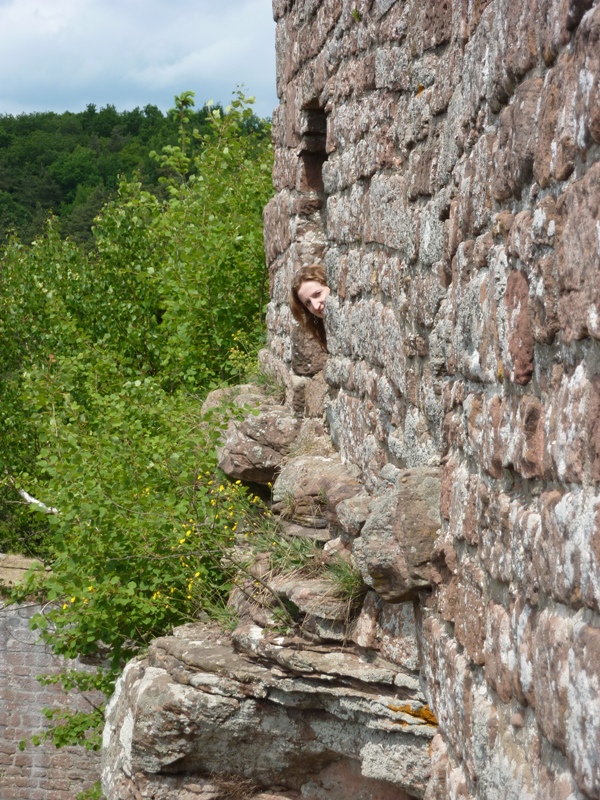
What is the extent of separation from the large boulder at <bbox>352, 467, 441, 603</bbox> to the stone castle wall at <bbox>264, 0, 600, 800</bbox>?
89mm

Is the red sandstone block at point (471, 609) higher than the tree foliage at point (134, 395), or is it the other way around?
the tree foliage at point (134, 395)

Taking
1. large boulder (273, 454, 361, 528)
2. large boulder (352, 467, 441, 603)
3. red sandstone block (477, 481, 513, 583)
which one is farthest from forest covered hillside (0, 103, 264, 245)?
red sandstone block (477, 481, 513, 583)

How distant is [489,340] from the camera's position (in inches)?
94.4

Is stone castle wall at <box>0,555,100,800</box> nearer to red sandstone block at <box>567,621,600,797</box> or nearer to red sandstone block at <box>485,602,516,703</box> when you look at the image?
red sandstone block at <box>485,602,516,703</box>

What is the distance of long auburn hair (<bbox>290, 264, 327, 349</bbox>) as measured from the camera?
5.47m

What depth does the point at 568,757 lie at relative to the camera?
1775 mm

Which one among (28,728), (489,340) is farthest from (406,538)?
(28,728)

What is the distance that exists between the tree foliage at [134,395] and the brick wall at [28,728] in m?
0.87

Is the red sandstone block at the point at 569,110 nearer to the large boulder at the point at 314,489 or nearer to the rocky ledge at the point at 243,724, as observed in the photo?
the rocky ledge at the point at 243,724

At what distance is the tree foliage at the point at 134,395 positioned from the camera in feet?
17.4

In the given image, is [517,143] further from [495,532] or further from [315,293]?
[315,293]

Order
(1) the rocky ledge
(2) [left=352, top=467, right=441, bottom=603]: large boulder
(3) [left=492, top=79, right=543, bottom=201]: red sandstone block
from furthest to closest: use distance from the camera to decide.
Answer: (1) the rocky ledge → (2) [left=352, top=467, right=441, bottom=603]: large boulder → (3) [left=492, top=79, right=543, bottom=201]: red sandstone block

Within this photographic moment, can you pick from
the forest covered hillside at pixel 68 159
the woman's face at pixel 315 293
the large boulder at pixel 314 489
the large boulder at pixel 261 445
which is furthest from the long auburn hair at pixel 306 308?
the forest covered hillside at pixel 68 159

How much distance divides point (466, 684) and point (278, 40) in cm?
463
